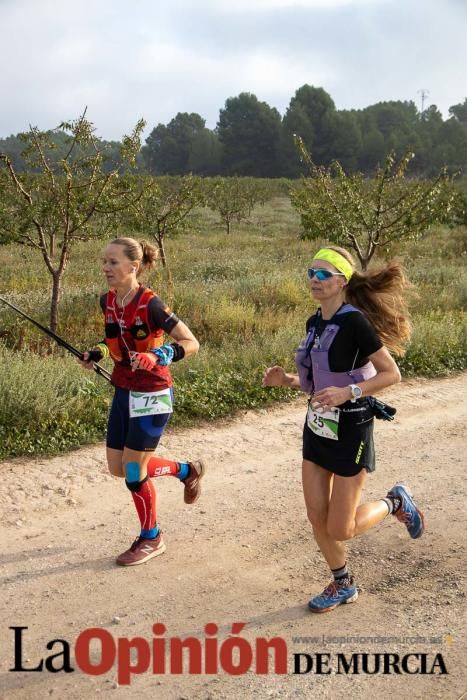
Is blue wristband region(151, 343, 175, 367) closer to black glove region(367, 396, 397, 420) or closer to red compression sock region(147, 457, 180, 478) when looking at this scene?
red compression sock region(147, 457, 180, 478)

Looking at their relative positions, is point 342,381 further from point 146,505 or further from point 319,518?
point 146,505

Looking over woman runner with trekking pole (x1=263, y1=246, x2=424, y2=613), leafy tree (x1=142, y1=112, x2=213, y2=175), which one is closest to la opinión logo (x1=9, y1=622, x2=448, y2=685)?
woman runner with trekking pole (x1=263, y1=246, x2=424, y2=613)

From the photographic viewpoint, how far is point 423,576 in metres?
4.59

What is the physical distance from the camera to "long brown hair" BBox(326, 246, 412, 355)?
413 cm

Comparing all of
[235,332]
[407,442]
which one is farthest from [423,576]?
[235,332]

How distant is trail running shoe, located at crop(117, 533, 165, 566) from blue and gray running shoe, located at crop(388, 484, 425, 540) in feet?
5.12

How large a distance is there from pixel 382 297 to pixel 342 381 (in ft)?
1.86

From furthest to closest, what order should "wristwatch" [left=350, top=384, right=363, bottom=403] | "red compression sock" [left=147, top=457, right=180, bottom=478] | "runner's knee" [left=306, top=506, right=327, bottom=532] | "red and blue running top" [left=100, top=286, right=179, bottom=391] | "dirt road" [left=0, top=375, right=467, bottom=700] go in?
"red compression sock" [left=147, top=457, right=180, bottom=478] → "red and blue running top" [left=100, top=286, right=179, bottom=391] → "runner's knee" [left=306, top=506, right=327, bottom=532] → "wristwatch" [left=350, top=384, right=363, bottom=403] → "dirt road" [left=0, top=375, right=467, bottom=700]

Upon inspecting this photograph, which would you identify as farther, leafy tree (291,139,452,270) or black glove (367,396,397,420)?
leafy tree (291,139,452,270)

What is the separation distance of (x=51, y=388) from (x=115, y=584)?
Answer: 3.06m

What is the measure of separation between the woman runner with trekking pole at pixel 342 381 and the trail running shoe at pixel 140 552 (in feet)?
3.77

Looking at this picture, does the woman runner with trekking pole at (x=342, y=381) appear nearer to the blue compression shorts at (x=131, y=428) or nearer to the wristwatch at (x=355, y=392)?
the wristwatch at (x=355, y=392)

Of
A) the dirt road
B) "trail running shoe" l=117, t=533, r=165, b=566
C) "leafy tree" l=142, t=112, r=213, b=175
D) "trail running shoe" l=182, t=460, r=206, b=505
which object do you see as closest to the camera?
the dirt road

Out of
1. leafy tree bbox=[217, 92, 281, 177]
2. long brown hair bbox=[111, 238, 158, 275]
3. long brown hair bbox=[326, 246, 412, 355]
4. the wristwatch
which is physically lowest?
the wristwatch
